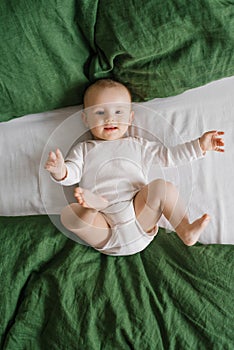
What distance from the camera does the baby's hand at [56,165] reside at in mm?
1024

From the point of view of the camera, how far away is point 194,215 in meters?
1.17

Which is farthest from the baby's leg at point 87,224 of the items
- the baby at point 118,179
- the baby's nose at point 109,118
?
the baby's nose at point 109,118

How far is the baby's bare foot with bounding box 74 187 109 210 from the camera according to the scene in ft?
3.19

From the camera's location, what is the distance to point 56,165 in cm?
103

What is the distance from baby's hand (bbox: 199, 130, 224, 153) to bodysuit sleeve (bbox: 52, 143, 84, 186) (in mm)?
301

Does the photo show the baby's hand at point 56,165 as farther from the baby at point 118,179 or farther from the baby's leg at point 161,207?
the baby's leg at point 161,207

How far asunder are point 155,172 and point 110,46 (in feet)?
1.08

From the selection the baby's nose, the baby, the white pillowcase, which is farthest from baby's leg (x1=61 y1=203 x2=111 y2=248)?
the baby's nose

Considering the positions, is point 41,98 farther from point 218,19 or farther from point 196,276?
point 196,276

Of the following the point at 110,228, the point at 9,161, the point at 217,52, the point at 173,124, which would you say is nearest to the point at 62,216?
the point at 110,228

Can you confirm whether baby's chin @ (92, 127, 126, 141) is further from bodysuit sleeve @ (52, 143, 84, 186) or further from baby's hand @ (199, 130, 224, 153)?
baby's hand @ (199, 130, 224, 153)

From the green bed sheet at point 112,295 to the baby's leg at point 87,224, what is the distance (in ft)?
0.18

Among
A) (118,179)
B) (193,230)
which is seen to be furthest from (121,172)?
(193,230)

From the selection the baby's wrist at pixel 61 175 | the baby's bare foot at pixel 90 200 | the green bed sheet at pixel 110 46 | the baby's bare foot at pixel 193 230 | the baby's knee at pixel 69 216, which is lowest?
the baby's bare foot at pixel 193 230
